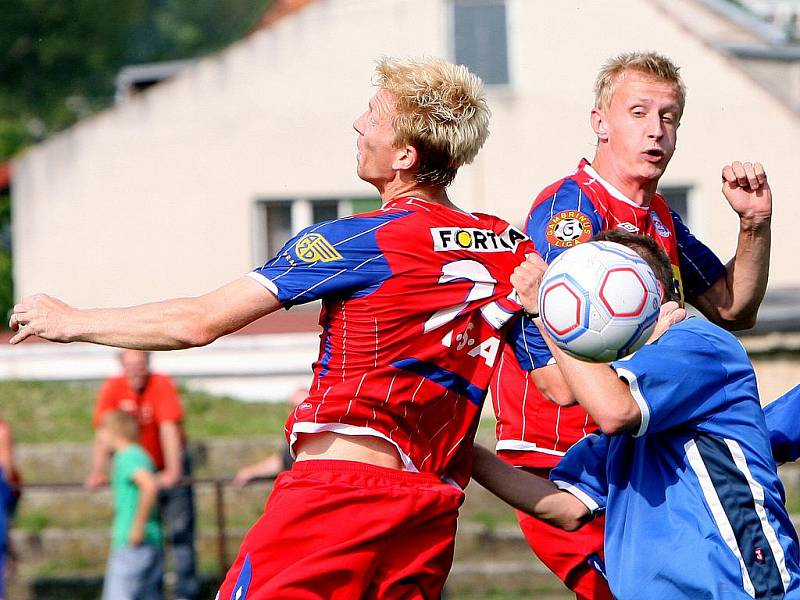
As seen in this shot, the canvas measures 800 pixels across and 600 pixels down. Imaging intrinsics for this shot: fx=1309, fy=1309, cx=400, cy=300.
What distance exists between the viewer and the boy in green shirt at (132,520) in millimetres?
9266

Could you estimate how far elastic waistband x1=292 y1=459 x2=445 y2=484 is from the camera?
13.0 feet

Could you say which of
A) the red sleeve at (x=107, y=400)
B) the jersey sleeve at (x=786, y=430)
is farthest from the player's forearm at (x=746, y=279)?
the red sleeve at (x=107, y=400)

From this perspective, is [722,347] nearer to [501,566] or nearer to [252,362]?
[501,566]

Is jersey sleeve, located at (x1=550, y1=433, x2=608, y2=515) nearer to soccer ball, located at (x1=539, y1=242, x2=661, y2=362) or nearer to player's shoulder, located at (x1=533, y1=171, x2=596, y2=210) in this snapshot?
soccer ball, located at (x1=539, y1=242, x2=661, y2=362)

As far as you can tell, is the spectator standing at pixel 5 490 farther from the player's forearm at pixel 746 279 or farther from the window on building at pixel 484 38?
the window on building at pixel 484 38

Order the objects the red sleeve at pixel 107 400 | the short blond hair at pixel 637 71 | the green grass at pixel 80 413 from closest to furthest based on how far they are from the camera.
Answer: the short blond hair at pixel 637 71 → the red sleeve at pixel 107 400 → the green grass at pixel 80 413

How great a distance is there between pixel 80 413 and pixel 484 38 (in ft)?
25.2

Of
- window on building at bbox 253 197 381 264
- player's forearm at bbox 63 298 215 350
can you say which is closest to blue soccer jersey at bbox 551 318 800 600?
player's forearm at bbox 63 298 215 350

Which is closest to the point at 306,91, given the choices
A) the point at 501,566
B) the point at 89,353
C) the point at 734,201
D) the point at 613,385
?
the point at 89,353

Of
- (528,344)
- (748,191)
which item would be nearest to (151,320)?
(528,344)

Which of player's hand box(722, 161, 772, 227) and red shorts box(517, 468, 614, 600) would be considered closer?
red shorts box(517, 468, 614, 600)

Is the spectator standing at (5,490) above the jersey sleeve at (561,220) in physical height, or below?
below

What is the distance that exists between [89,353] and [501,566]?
7.75m

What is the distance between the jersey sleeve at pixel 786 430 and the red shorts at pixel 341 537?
1.17 metres
